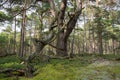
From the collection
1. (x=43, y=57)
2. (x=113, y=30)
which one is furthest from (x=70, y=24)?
(x=113, y=30)

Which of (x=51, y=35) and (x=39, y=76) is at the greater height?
(x=51, y=35)

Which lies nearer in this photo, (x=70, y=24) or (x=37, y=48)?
(x=37, y=48)

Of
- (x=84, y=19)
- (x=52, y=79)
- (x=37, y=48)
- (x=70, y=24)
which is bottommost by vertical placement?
(x=52, y=79)

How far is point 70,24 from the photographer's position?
435 inches

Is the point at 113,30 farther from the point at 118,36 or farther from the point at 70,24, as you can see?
the point at 70,24

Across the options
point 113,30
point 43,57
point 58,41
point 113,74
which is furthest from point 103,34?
point 113,74

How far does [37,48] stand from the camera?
6.86 m

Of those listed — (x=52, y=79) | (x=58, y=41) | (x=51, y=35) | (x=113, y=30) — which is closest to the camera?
(x=52, y=79)

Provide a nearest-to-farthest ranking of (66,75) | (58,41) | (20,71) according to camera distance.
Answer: (66,75) < (20,71) < (58,41)

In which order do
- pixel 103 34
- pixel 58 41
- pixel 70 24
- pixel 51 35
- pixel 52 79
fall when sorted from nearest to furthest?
pixel 52 79
pixel 51 35
pixel 70 24
pixel 58 41
pixel 103 34

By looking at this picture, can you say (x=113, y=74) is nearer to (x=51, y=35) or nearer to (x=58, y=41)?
(x=51, y=35)

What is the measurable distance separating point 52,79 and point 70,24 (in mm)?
7182

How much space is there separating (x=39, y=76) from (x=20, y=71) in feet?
2.13

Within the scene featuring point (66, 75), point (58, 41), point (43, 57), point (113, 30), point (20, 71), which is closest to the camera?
point (66, 75)
